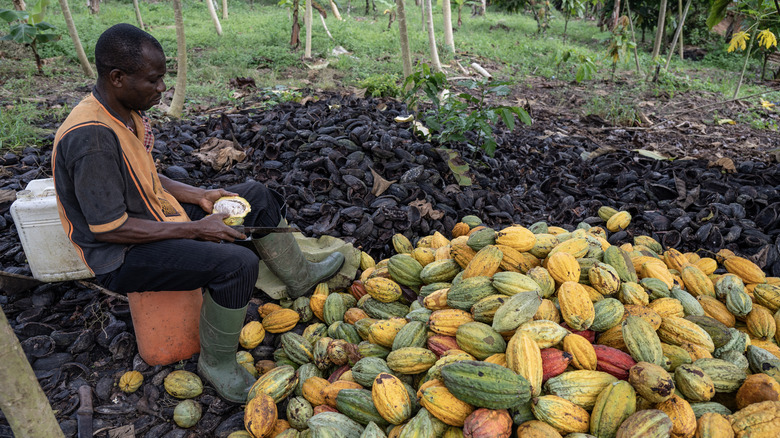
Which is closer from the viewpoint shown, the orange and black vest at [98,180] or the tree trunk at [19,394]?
the tree trunk at [19,394]

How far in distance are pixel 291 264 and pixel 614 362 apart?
5.96 feet

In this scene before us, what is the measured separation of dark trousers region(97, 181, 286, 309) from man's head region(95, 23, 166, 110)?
0.67 meters

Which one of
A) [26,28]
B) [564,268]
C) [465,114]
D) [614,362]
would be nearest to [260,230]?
[564,268]

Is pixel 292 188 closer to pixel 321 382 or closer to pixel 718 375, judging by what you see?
pixel 321 382

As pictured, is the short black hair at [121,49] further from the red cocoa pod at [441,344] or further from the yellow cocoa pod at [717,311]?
the yellow cocoa pod at [717,311]

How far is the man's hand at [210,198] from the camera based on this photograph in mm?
2627

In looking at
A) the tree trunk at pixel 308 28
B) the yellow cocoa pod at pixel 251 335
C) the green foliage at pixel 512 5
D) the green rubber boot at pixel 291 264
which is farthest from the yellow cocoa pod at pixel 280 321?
the green foliage at pixel 512 5

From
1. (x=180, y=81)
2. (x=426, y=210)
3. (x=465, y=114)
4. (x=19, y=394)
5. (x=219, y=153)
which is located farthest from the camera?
(x=180, y=81)

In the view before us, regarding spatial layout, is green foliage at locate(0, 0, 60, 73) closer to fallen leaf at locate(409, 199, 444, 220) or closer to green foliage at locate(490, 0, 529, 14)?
fallen leaf at locate(409, 199, 444, 220)

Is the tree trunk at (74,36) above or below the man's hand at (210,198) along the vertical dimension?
above

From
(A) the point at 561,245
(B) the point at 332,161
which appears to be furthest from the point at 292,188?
(A) the point at 561,245

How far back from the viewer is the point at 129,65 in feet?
6.39

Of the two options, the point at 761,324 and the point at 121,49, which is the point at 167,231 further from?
the point at 761,324

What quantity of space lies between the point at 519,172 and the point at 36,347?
404 cm
